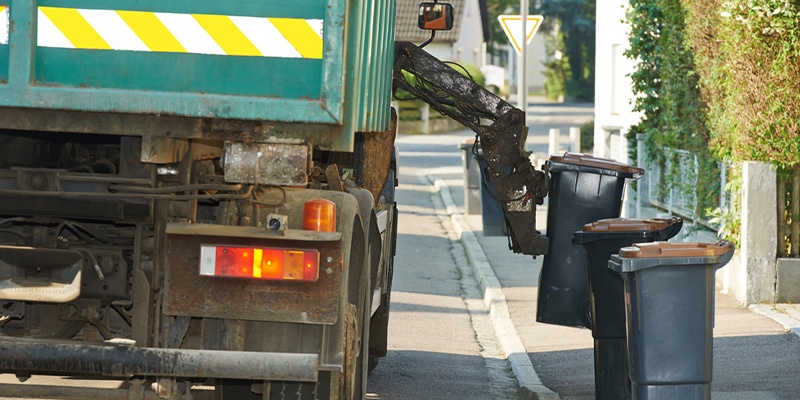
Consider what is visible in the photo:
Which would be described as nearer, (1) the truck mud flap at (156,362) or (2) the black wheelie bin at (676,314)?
(1) the truck mud flap at (156,362)

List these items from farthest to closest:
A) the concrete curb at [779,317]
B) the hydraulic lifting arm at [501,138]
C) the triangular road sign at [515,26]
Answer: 1. the triangular road sign at [515,26]
2. the concrete curb at [779,317]
3. the hydraulic lifting arm at [501,138]

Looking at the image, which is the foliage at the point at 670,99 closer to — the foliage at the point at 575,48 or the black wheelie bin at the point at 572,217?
the black wheelie bin at the point at 572,217

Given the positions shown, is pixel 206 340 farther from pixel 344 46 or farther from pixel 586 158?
pixel 586 158

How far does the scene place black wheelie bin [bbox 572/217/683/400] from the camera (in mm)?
5824

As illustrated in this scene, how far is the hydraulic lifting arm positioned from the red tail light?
120 inches

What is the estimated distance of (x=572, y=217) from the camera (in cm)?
683

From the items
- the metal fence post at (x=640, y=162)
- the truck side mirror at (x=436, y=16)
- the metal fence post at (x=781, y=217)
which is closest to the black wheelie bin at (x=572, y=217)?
the truck side mirror at (x=436, y=16)

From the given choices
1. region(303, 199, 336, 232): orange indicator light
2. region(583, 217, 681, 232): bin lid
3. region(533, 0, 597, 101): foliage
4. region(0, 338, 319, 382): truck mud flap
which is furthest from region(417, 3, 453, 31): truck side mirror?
region(533, 0, 597, 101): foliage

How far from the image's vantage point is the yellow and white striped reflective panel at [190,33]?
3842 millimetres

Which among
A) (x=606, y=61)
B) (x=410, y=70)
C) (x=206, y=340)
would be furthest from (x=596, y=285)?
(x=606, y=61)

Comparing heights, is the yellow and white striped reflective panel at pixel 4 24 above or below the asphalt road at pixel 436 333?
above

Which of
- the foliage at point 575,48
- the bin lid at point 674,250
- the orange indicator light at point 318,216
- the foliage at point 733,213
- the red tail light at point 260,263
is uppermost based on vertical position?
the foliage at point 575,48

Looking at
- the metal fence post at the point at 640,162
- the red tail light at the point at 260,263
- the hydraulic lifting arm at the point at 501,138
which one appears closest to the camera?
the red tail light at the point at 260,263

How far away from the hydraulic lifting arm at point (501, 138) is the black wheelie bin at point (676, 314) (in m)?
2.05
